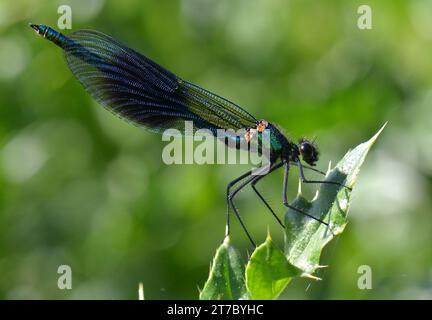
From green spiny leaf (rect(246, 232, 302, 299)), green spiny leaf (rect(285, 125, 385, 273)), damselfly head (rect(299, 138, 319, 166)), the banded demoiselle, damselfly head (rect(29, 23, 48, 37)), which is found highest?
damselfly head (rect(29, 23, 48, 37))

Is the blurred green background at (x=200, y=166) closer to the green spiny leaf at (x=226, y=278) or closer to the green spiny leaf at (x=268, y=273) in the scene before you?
the green spiny leaf at (x=226, y=278)

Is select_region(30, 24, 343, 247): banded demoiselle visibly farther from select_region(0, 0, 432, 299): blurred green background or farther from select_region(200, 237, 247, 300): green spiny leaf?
select_region(200, 237, 247, 300): green spiny leaf

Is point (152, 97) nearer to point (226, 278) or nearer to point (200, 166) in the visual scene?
point (200, 166)

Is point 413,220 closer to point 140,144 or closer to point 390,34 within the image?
point 390,34

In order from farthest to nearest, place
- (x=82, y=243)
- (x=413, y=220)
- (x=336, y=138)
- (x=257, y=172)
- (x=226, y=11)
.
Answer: (x=226, y=11)
(x=82, y=243)
(x=336, y=138)
(x=413, y=220)
(x=257, y=172)

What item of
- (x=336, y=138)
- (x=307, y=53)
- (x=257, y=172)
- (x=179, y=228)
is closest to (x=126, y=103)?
(x=257, y=172)

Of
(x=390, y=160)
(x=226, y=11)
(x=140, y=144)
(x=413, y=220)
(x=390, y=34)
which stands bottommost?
(x=413, y=220)

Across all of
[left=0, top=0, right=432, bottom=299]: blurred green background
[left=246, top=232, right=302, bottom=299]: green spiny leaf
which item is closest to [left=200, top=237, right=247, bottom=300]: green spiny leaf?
[left=246, top=232, right=302, bottom=299]: green spiny leaf
